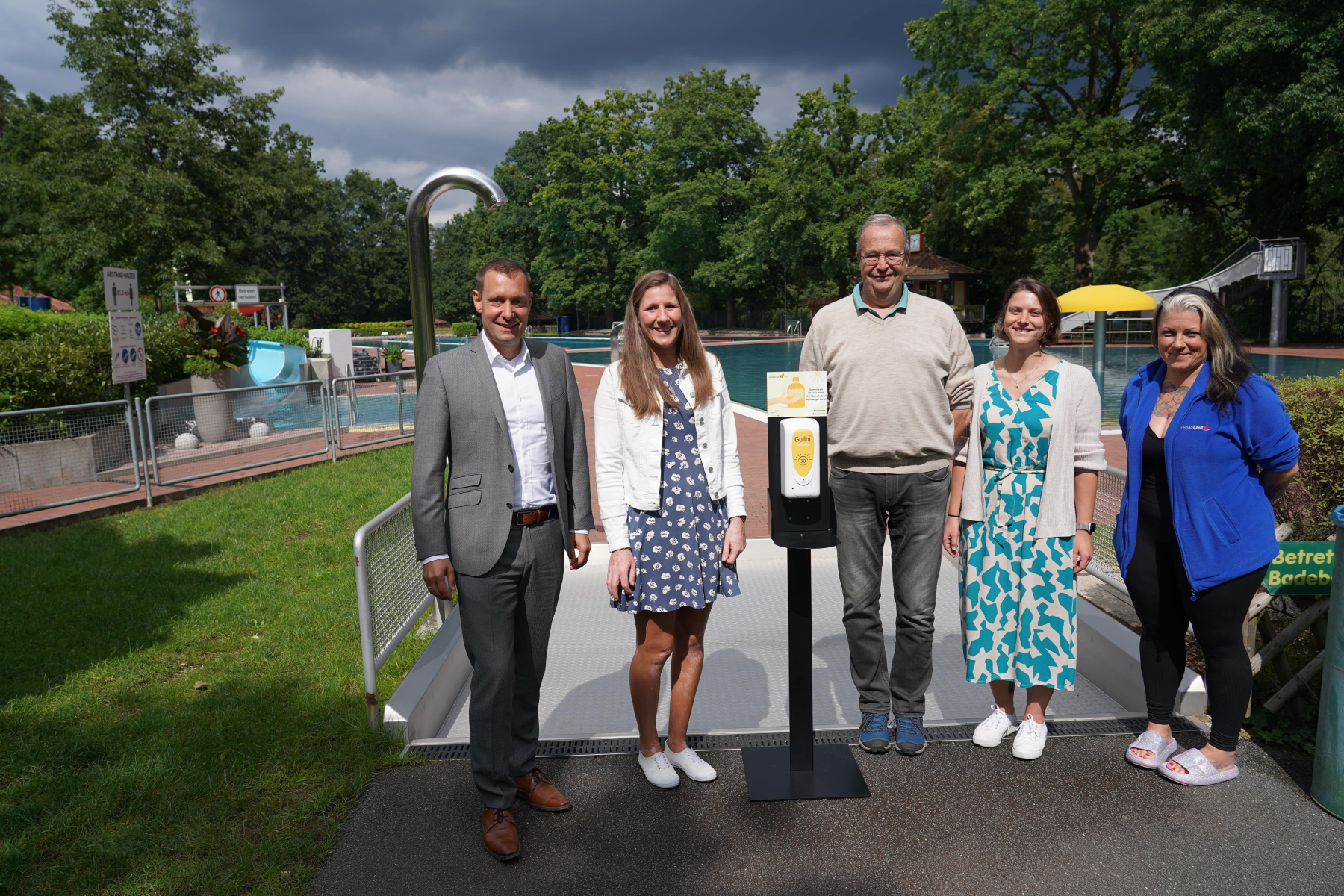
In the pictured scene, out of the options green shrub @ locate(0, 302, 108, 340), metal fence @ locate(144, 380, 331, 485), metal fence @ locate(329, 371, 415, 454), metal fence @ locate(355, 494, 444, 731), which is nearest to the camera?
metal fence @ locate(355, 494, 444, 731)

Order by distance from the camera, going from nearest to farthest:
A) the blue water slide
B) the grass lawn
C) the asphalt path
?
1. the asphalt path
2. the grass lawn
3. the blue water slide

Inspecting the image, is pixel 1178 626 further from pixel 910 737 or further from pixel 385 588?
pixel 385 588

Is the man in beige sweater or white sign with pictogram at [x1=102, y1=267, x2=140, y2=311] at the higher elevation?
white sign with pictogram at [x1=102, y1=267, x2=140, y2=311]

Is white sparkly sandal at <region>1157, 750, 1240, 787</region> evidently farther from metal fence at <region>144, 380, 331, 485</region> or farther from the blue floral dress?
metal fence at <region>144, 380, 331, 485</region>

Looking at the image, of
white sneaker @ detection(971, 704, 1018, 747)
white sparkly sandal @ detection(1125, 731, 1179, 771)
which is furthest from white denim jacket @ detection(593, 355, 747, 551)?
white sparkly sandal @ detection(1125, 731, 1179, 771)

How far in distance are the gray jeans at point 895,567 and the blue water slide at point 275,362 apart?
17.3 metres

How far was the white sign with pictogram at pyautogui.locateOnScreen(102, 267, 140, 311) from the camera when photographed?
9195mm

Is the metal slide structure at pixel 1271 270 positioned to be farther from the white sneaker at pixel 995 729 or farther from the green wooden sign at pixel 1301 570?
the white sneaker at pixel 995 729

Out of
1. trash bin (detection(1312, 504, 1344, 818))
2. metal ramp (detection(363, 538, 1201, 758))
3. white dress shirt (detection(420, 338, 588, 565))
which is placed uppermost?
white dress shirt (detection(420, 338, 588, 565))

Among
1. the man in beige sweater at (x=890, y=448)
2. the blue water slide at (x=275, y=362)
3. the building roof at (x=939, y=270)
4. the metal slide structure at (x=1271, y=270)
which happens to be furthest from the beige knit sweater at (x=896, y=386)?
the building roof at (x=939, y=270)

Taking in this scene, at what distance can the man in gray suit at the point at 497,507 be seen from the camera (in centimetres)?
275

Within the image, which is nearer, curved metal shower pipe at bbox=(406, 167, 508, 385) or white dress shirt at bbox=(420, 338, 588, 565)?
white dress shirt at bbox=(420, 338, 588, 565)

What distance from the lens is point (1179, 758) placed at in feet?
10.2

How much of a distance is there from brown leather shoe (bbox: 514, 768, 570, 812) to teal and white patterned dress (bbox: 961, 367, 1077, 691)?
1.69m
